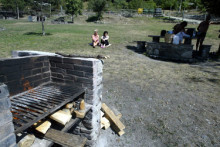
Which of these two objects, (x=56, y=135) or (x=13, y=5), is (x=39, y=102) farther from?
(x=13, y=5)

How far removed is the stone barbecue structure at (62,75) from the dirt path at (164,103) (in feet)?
1.88

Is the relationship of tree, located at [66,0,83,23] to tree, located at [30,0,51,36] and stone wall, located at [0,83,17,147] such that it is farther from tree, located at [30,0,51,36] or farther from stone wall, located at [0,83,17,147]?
stone wall, located at [0,83,17,147]

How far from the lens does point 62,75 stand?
129 inches

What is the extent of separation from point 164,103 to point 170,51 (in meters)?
4.60

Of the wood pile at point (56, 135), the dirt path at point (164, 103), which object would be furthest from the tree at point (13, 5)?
the wood pile at point (56, 135)

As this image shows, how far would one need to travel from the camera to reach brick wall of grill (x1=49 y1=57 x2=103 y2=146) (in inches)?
115

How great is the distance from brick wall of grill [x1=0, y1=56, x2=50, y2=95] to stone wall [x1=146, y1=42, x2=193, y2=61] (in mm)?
6530

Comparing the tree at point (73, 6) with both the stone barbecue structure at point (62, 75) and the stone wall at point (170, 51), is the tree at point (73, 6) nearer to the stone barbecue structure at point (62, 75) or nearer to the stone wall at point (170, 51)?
the stone wall at point (170, 51)

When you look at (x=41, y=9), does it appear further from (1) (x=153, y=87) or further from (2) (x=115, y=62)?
(1) (x=153, y=87)

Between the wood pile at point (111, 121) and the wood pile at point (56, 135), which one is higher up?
the wood pile at point (56, 135)

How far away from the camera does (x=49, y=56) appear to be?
3318mm

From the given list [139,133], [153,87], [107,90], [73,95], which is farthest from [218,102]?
[73,95]

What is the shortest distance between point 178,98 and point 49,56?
3577mm

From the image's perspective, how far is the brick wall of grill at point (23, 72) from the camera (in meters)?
2.63
